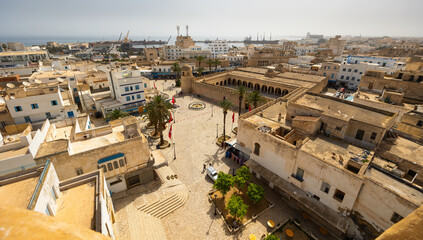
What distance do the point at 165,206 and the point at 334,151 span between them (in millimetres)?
19999

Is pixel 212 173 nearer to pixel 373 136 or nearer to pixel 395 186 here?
pixel 395 186

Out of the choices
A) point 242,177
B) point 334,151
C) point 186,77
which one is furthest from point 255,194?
point 186,77

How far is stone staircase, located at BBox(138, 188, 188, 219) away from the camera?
68.7ft

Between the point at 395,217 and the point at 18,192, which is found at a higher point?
the point at 18,192

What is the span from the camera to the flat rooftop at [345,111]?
74.1 feet

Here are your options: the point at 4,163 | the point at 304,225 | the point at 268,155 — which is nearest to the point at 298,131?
the point at 268,155

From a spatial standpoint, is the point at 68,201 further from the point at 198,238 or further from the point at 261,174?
the point at 261,174

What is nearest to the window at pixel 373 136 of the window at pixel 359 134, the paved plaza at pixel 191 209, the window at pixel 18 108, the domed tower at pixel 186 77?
the window at pixel 359 134

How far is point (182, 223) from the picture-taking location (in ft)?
65.7

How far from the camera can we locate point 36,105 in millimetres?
31453

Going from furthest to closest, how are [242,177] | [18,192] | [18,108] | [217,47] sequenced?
[217,47], [18,108], [242,177], [18,192]

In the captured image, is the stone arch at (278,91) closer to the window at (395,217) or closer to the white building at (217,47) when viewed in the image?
the window at (395,217)

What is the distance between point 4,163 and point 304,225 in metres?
29.9

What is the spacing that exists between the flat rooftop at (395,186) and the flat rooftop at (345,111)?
6.14 metres
